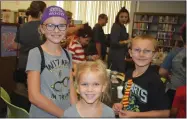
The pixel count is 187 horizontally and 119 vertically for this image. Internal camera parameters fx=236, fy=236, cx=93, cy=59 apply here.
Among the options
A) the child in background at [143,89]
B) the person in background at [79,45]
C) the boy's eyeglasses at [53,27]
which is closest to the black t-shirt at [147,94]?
the child in background at [143,89]

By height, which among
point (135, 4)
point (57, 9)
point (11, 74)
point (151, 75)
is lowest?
point (11, 74)

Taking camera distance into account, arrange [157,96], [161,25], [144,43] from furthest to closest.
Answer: [161,25], [144,43], [157,96]

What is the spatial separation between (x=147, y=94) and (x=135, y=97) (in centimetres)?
9

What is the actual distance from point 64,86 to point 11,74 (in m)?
1.93

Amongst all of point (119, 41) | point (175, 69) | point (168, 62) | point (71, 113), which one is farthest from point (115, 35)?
point (71, 113)

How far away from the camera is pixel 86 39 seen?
2639mm

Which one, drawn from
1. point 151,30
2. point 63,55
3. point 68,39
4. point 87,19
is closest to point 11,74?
point 68,39

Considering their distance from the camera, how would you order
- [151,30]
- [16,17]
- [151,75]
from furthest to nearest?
[151,30] < [16,17] < [151,75]

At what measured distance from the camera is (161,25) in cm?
702

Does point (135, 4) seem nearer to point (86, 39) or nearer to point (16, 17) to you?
point (16, 17)

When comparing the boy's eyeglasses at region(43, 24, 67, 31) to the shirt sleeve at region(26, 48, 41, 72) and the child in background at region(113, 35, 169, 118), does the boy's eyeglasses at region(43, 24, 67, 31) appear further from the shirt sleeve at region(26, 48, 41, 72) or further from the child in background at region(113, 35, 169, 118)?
the child in background at region(113, 35, 169, 118)

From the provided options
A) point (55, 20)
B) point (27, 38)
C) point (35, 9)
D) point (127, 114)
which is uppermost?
point (35, 9)

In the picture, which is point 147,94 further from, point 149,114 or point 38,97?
point 38,97

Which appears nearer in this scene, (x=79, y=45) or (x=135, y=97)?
(x=135, y=97)
